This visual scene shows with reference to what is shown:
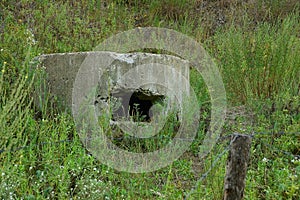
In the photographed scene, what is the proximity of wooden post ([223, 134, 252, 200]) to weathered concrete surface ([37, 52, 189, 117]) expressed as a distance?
61.5 inches

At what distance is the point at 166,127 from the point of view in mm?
3506

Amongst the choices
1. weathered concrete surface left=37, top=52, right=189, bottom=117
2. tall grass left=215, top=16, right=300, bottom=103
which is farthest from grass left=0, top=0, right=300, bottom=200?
weathered concrete surface left=37, top=52, right=189, bottom=117

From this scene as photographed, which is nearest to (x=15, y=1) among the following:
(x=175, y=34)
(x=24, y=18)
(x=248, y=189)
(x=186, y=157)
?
(x=24, y=18)

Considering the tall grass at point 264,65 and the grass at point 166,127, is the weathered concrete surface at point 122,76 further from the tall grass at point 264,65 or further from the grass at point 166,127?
the tall grass at point 264,65

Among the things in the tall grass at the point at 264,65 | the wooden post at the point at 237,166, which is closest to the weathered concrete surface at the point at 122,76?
the tall grass at the point at 264,65

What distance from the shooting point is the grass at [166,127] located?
2.54 m

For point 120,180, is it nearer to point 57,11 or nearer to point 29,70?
point 29,70

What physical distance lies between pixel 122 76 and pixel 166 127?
618 mm

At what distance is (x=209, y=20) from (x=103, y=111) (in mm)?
5068

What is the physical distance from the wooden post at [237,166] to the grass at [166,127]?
42 centimetres

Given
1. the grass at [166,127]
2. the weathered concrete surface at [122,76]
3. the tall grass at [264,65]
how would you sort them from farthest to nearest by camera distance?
the tall grass at [264,65] < the weathered concrete surface at [122,76] < the grass at [166,127]

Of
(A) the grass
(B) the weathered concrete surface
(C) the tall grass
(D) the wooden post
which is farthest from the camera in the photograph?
(C) the tall grass

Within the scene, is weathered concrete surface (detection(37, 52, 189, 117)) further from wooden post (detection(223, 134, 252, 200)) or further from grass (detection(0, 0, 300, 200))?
wooden post (detection(223, 134, 252, 200))

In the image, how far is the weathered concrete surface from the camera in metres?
3.43
